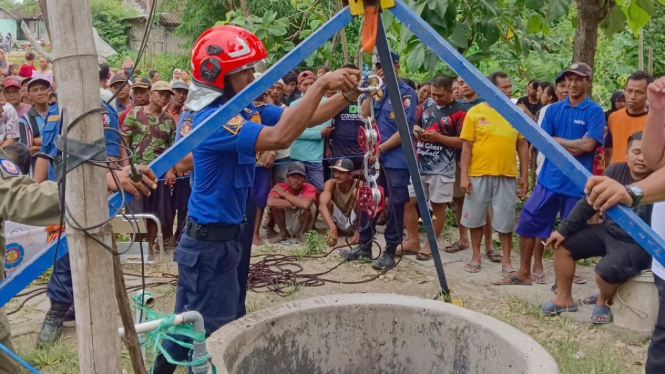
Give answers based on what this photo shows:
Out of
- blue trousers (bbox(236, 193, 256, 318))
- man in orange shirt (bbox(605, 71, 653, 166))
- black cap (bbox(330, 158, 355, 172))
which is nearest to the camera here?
blue trousers (bbox(236, 193, 256, 318))

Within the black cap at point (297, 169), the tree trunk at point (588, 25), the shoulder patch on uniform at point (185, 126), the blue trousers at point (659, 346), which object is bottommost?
the blue trousers at point (659, 346)

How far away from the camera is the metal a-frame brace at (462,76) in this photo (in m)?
2.47

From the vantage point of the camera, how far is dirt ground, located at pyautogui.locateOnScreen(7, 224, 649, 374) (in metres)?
4.57

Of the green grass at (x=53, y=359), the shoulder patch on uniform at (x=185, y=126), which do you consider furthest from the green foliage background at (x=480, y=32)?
the green grass at (x=53, y=359)

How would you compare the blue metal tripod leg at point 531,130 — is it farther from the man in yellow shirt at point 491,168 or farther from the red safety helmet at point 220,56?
the man in yellow shirt at point 491,168

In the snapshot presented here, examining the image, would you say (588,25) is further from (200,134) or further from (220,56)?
(200,134)

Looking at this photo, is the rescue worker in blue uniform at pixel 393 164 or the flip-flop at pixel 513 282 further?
the rescue worker in blue uniform at pixel 393 164

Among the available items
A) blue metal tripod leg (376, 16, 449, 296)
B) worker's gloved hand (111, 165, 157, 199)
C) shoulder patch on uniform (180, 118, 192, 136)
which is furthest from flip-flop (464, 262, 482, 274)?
worker's gloved hand (111, 165, 157, 199)

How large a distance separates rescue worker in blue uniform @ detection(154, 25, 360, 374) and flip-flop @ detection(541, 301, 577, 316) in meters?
2.92

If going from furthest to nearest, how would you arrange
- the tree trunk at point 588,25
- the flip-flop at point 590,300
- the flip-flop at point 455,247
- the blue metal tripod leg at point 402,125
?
the flip-flop at point 455,247
the tree trunk at point 588,25
the flip-flop at point 590,300
the blue metal tripod leg at point 402,125

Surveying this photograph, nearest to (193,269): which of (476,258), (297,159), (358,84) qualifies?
(358,84)

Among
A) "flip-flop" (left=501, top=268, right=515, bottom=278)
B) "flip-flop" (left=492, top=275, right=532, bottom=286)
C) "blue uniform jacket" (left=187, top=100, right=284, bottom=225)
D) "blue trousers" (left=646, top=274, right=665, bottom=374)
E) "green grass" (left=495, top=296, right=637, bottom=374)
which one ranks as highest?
"blue uniform jacket" (left=187, top=100, right=284, bottom=225)

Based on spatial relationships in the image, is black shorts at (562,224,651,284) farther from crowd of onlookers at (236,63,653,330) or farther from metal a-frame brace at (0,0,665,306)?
metal a-frame brace at (0,0,665,306)

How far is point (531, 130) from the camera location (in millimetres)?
2781
